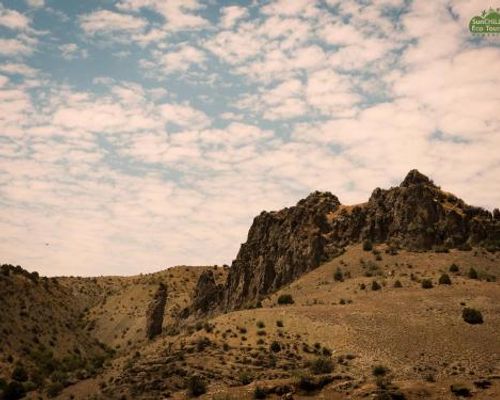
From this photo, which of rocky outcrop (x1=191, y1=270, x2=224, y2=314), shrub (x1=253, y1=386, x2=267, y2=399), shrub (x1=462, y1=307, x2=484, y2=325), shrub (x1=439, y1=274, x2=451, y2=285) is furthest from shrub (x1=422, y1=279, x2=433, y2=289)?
rocky outcrop (x1=191, y1=270, x2=224, y2=314)

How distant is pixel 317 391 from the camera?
38281mm

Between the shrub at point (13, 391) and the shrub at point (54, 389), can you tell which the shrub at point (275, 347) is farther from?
the shrub at point (13, 391)

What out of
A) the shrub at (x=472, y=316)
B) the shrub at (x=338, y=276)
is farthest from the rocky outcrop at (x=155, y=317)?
the shrub at (x=472, y=316)

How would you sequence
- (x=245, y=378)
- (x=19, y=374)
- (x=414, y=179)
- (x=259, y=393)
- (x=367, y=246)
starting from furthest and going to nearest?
(x=414, y=179), (x=367, y=246), (x=19, y=374), (x=245, y=378), (x=259, y=393)

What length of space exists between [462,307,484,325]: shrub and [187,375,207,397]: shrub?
961 inches

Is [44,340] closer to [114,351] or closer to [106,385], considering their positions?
[114,351]

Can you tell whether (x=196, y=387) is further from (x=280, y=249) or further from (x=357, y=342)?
(x=280, y=249)

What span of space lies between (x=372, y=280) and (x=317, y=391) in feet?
89.8

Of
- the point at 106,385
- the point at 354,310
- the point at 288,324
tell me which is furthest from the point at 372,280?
the point at 106,385

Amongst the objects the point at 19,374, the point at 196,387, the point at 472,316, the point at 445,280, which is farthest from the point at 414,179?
the point at 19,374

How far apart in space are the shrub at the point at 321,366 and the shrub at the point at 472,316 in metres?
14.6

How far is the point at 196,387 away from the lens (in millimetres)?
42844

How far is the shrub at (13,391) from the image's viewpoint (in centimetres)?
5628

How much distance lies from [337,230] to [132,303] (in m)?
47.3
